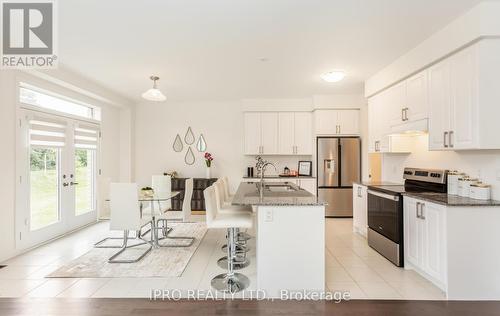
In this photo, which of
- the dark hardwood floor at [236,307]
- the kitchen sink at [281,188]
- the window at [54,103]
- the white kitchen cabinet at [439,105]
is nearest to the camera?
the dark hardwood floor at [236,307]

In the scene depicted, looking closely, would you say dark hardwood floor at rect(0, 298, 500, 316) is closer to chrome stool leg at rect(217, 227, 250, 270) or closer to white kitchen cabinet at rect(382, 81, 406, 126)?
chrome stool leg at rect(217, 227, 250, 270)

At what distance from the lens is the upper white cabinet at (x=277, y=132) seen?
20.5ft

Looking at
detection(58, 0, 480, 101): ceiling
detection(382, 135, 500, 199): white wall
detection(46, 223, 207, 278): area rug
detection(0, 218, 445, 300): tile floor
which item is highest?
detection(58, 0, 480, 101): ceiling

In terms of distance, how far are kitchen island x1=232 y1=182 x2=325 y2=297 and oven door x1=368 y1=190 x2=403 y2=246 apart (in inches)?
49.8

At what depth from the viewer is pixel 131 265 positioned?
333 centimetres

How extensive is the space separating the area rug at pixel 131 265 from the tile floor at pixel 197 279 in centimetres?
9

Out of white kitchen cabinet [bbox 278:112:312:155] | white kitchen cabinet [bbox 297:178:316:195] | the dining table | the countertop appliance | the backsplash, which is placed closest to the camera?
the countertop appliance

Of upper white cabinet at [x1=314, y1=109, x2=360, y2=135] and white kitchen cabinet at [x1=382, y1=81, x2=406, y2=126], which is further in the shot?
upper white cabinet at [x1=314, y1=109, x2=360, y2=135]

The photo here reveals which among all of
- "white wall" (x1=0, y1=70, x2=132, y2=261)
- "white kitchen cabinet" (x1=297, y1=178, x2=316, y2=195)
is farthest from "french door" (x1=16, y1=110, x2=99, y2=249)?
"white kitchen cabinet" (x1=297, y1=178, x2=316, y2=195)

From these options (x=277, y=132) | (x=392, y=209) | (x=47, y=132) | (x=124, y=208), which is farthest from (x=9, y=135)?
(x=392, y=209)

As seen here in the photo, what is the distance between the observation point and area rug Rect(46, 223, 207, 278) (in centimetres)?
307

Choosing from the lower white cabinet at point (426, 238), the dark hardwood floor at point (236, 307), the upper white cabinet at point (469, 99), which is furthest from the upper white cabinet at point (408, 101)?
the dark hardwood floor at point (236, 307)

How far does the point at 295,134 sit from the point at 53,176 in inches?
187

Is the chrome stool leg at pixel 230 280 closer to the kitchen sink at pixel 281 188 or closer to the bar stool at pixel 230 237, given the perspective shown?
the bar stool at pixel 230 237
